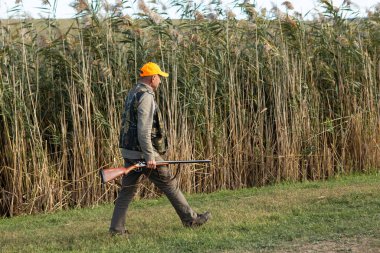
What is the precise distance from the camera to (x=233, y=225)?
336 inches

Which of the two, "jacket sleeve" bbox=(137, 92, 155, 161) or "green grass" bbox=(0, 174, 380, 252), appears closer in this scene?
"green grass" bbox=(0, 174, 380, 252)

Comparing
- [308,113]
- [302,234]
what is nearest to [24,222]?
[302,234]

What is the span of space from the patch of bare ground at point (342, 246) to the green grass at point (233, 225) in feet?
0.03

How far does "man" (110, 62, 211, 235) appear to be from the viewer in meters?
7.86

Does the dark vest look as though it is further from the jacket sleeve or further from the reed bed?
the reed bed

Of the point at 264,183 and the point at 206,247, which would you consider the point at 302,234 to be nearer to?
the point at 206,247

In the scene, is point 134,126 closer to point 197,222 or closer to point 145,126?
point 145,126

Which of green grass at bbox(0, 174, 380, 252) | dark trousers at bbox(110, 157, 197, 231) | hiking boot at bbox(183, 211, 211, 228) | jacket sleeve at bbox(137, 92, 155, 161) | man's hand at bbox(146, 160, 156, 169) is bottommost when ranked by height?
green grass at bbox(0, 174, 380, 252)

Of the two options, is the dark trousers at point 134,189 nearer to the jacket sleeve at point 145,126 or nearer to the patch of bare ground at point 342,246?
the jacket sleeve at point 145,126

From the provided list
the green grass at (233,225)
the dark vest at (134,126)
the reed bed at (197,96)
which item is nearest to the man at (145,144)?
the dark vest at (134,126)

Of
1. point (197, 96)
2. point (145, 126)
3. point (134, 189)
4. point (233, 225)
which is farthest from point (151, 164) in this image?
point (197, 96)

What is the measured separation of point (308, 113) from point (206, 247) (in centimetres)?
613

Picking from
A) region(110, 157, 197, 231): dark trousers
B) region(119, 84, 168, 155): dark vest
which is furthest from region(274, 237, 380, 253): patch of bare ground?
region(119, 84, 168, 155): dark vest

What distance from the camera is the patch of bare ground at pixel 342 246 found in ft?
23.7
